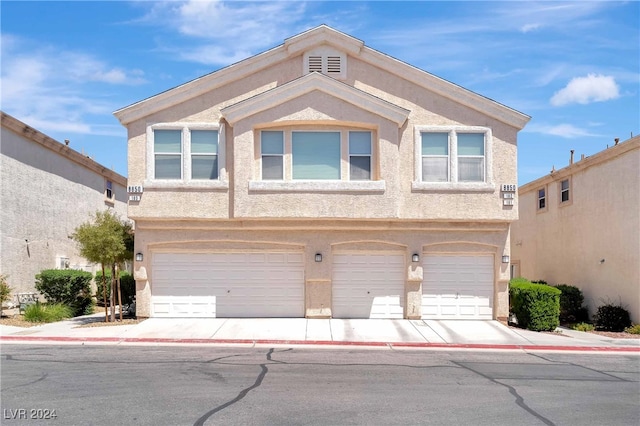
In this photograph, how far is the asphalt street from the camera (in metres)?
8.16

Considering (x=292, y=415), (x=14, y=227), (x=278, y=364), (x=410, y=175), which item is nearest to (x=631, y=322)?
(x=410, y=175)

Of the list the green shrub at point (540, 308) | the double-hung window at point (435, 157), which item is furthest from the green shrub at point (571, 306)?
the double-hung window at point (435, 157)

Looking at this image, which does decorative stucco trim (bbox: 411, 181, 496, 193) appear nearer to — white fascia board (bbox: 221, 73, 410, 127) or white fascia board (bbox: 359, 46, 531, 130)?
white fascia board (bbox: 221, 73, 410, 127)

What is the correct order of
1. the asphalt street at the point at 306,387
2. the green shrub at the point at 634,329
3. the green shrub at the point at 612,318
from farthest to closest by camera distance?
the green shrub at the point at 612,318, the green shrub at the point at 634,329, the asphalt street at the point at 306,387

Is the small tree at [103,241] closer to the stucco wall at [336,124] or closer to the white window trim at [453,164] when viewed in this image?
the stucco wall at [336,124]

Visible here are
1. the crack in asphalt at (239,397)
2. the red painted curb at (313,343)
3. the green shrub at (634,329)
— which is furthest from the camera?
the green shrub at (634,329)

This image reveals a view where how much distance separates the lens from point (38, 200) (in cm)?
2178

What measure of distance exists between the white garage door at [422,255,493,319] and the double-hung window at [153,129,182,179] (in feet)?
26.0

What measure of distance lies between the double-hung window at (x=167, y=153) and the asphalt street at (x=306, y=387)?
6004mm

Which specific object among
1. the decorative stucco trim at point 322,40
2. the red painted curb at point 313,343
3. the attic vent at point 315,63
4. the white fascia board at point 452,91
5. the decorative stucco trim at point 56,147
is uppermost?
the decorative stucco trim at point 322,40

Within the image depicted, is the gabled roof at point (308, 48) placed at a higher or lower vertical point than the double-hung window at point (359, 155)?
higher

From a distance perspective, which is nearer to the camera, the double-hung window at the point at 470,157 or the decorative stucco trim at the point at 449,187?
the decorative stucco trim at the point at 449,187

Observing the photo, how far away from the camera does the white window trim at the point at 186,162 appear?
17875mm

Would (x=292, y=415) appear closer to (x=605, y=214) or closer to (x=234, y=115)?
(x=234, y=115)
